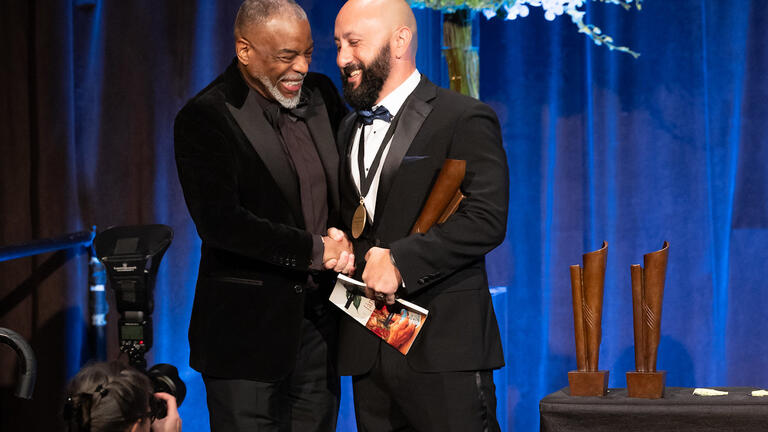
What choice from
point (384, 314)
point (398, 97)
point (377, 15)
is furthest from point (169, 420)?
point (377, 15)

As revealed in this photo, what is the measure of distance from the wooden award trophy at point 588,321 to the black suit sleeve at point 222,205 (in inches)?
36.8

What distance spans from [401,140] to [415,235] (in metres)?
0.25

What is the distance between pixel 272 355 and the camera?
236cm

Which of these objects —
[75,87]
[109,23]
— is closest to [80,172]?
[75,87]

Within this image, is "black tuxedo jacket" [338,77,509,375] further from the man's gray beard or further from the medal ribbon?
the man's gray beard

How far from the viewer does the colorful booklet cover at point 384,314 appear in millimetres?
2100

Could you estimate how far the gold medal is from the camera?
219 cm

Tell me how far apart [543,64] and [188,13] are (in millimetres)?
1630

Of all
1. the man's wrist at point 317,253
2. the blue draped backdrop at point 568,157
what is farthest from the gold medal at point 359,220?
the blue draped backdrop at point 568,157

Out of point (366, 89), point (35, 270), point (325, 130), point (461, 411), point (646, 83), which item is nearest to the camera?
point (461, 411)

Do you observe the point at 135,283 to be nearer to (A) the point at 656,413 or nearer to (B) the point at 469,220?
(B) the point at 469,220

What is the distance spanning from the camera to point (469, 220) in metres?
2.09

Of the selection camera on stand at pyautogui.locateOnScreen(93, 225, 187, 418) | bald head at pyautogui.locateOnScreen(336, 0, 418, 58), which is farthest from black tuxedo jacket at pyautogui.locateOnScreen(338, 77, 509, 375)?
camera on stand at pyautogui.locateOnScreen(93, 225, 187, 418)

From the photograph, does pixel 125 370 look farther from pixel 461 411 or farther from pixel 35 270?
pixel 35 270
